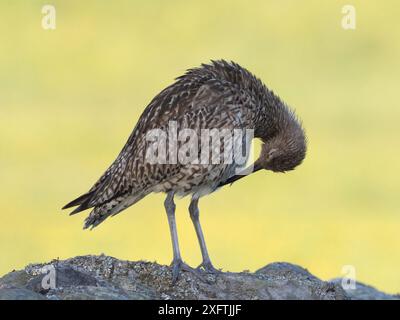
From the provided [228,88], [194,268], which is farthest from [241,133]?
[194,268]

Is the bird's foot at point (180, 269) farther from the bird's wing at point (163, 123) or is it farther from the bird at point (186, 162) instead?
the bird's wing at point (163, 123)

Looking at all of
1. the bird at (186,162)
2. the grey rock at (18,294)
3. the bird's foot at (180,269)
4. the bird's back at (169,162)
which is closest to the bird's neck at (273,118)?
the bird at (186,162)

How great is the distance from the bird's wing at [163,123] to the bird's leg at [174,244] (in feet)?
1.48

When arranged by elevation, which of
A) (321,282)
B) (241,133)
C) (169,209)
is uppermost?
(241,133)

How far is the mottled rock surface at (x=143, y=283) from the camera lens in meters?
15.3

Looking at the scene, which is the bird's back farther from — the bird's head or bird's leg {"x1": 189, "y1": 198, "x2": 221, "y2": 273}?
the bird's head

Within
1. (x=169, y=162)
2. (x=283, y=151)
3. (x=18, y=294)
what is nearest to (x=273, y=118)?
(x=283, y=151)

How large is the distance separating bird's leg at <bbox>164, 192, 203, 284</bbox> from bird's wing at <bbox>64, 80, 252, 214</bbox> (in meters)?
0.45

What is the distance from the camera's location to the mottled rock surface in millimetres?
15297
